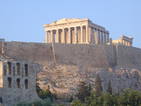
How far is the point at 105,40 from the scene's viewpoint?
69.2 meters

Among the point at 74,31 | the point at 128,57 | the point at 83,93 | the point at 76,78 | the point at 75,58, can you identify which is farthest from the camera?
the point at 74,31

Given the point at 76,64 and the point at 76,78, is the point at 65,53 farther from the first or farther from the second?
the point at 76,78

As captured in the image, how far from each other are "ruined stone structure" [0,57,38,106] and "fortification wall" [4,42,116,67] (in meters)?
15.2

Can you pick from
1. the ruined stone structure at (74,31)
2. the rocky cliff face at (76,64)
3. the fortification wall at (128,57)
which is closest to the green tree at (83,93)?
the rocky cliff face at (76,64)

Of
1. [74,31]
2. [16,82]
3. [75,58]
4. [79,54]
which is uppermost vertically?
[74,31]

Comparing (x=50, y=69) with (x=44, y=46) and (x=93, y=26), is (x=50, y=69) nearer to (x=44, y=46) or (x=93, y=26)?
(x=44, y=46)

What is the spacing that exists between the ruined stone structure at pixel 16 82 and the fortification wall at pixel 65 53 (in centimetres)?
1519

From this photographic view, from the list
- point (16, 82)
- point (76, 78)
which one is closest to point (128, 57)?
point (76, 78)

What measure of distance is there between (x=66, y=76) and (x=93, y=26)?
37.5 feet

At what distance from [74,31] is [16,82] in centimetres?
2803

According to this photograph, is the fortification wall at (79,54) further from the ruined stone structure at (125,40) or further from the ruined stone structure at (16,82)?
the ruined stone structure at (16,82)

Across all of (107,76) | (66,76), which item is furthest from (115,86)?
(66,76)

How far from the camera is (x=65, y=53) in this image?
57125mm

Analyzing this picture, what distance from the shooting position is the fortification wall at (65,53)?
5381 cm
